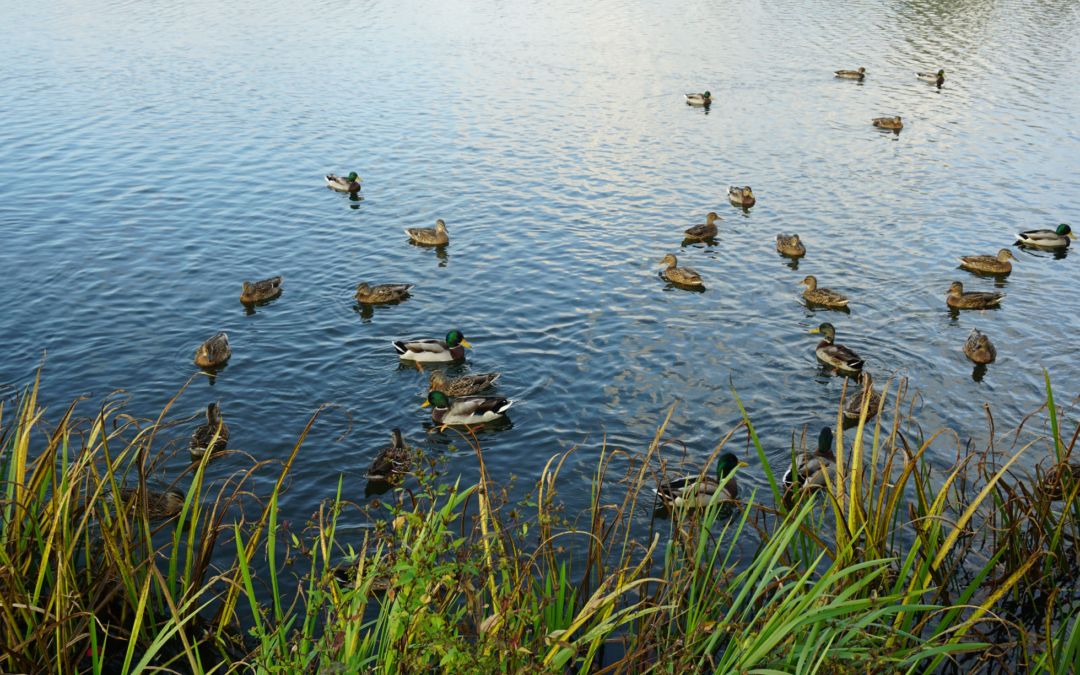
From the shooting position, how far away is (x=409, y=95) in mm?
31406

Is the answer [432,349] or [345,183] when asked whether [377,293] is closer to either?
[432,349]

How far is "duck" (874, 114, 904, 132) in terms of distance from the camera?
27047mm

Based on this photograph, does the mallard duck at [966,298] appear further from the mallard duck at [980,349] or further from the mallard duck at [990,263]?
the mallard duck at [980,349]

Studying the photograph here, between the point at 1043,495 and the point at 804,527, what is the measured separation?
1.84 meters

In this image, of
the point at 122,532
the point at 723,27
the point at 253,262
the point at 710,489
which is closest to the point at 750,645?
the point at 122,532

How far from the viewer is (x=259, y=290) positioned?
14781 mm

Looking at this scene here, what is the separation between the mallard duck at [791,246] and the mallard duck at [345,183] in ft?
35.1

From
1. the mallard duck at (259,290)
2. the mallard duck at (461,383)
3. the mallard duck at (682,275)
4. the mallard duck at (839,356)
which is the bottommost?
the mallard duck at (461,383)

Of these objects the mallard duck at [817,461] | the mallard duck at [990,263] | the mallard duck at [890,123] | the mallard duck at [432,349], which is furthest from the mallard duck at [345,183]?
the mallard duck at [890,123]

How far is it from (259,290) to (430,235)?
424cm

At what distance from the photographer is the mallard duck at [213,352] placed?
1240cm

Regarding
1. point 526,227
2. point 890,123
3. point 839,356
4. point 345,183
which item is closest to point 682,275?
point 839,356

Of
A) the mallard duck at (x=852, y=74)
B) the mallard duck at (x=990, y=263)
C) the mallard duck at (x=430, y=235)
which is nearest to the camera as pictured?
the mallard duck at (x=990, y=263)

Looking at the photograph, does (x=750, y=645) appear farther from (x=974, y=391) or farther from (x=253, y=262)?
(x=253, y=262)
